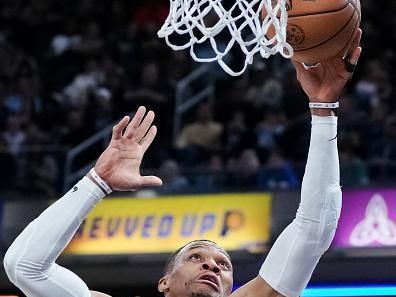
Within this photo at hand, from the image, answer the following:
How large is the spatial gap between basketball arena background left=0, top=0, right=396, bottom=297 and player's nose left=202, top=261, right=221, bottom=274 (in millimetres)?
3364

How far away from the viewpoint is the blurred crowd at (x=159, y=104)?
892 cm

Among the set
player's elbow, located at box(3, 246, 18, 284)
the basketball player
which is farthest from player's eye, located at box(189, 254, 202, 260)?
player's elbow, located at box(3, 246, 18, 284)

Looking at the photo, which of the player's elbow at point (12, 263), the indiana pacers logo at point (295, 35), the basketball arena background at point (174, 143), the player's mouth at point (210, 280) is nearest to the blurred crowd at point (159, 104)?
the basketball arena background at point (174, 143)

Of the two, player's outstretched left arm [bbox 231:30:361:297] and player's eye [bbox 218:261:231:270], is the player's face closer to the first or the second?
player's eye [bbox 218:261:231:270]

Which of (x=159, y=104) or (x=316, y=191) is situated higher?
(x=316, y=191)

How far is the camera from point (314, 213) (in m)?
3.74

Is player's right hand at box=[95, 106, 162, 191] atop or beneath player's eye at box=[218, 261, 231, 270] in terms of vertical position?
atop

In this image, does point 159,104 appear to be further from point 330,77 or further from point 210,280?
point 330,77

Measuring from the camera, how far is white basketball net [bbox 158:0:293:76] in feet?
12.1

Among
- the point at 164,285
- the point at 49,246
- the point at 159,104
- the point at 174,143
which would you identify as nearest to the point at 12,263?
the point at 49,246

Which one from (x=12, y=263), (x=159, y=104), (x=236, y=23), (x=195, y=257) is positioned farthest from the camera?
(x=159, y=104)

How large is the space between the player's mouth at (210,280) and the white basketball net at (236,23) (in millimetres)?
748

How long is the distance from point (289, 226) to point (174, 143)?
617cm

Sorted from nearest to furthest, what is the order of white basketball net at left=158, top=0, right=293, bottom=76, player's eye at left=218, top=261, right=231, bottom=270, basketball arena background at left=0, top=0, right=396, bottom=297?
white basketball net at left=158, top=0, right=293, bottom=76 → player's eye at left=218, top=261, right=231, bottom=270 → basketball arena background at left=0, top=0, right=396, bottom=297
